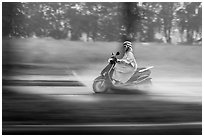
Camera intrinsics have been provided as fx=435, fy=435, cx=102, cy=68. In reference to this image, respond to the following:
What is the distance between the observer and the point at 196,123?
4.61 metres

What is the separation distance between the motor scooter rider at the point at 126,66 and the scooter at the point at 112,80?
34mm

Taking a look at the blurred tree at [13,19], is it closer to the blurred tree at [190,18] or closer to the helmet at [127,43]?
the helmet at [127,43]

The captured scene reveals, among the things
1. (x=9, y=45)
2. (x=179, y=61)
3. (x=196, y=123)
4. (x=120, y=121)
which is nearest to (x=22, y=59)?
(x=9, y=45)

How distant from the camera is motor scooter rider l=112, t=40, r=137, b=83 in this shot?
4.57m

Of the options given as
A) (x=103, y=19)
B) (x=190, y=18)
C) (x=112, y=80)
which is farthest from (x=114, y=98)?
(x=190, y=18)

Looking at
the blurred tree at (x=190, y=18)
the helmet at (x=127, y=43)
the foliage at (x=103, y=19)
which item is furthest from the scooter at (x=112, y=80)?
the blurred tree at (x=190, y=18)

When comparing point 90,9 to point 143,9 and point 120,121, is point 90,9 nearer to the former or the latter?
point 143,9

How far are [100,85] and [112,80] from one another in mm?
140

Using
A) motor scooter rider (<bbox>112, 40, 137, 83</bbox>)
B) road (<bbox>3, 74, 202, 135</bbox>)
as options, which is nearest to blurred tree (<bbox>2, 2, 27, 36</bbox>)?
road (<bbox>3, 74, 202, 135</bbox>)

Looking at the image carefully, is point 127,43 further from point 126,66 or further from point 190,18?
point 190,18

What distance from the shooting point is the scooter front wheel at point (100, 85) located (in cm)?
→ 458

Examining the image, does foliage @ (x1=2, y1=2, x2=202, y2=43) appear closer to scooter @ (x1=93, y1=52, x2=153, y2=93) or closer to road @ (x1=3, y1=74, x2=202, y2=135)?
scooter @ (x1=93, y1=52, x2=153, y2=93)

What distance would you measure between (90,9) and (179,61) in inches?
43.1

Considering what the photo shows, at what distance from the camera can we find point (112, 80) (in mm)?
4617
